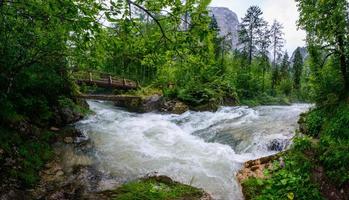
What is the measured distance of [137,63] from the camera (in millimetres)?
7770

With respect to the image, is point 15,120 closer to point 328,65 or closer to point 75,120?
point 75,120

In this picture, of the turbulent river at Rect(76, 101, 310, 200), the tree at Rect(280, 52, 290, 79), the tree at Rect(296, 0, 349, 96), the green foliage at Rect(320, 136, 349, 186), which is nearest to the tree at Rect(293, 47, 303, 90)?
the tree at Rect(280, 52, 290, 79)

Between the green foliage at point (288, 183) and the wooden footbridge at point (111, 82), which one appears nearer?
the green foliage at point (288, 183)

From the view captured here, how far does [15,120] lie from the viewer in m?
8.71

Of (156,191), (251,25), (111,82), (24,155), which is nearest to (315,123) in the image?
(156,191)

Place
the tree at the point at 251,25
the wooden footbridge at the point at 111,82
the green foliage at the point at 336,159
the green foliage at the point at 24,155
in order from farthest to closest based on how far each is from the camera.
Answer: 1. the tree at the point at 251,25
2. the wooden footbridge at the point at 111,82
3. the green foliage at the point at 24,155
4. the green foliage at the point at 336,159

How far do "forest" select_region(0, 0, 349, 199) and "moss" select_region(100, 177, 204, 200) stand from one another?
51.0 inches

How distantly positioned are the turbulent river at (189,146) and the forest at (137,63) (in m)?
1.11

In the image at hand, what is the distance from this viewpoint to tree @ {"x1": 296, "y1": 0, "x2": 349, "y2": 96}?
8.62 meters

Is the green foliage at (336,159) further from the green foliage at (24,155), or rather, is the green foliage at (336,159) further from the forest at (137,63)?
the green foliage at (24,155)

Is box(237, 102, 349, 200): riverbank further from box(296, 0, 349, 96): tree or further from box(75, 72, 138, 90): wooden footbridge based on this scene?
box(75, 72, 138, 90): wooden footbridge

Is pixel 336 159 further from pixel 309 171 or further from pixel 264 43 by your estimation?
pixel 264 43

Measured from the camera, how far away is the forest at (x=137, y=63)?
386 centimetres

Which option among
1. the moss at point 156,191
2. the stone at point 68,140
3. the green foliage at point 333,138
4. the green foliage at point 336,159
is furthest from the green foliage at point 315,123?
the stone at point 68,140
